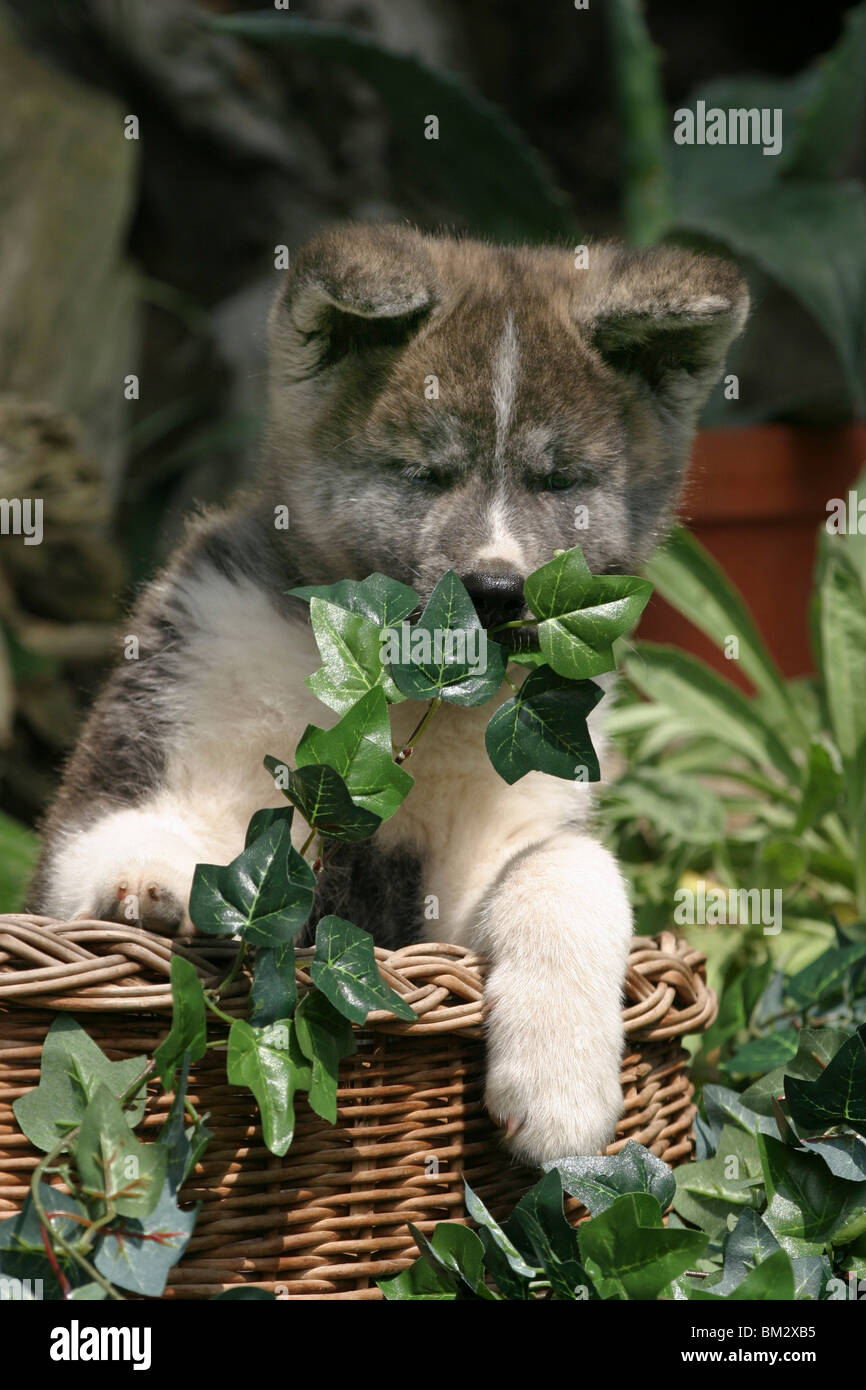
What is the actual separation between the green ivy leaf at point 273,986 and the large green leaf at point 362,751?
0.20 meters

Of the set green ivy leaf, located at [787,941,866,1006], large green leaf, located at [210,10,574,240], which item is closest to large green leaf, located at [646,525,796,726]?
green ivy leaf, located at [787,941,866,1006]

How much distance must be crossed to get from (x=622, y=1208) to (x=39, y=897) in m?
1.01

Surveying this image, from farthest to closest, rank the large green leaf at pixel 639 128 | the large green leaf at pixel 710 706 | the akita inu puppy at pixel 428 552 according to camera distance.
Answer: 1. the large green leaf at pixel 639 128
2. the large green leaf at pixel 710 706
3. the akita inu puppy at pixel 428 552

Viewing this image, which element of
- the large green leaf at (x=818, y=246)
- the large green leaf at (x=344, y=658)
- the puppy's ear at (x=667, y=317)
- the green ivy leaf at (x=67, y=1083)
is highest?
the large green leaf at (x=818, y=246)

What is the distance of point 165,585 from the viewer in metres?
2.29

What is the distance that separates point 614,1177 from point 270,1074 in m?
0.47

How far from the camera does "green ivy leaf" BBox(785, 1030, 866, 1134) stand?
5.71 ft

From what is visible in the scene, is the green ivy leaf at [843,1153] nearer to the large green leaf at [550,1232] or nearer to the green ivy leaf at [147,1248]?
the large green leaf at [550,1232]

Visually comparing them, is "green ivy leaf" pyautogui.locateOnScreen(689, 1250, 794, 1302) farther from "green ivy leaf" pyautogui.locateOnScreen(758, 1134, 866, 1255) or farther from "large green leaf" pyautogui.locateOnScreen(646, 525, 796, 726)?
"large green leaf" pyautogui.locateOnScreen(646, 525, 796, 726)

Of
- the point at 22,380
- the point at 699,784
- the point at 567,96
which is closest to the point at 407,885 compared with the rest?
the point at 699,784

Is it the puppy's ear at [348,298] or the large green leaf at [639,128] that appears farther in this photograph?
the large green leaf at [639,128]

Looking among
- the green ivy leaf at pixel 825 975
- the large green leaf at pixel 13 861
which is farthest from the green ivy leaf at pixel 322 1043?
the large green leaf at pixel 13 861

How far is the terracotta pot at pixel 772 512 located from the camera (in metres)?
4.21
